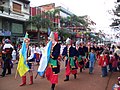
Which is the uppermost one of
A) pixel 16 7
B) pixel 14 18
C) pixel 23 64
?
pixel 16 7

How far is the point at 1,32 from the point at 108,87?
1855cm

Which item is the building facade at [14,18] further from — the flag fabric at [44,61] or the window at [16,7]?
the flag fabric at [44,61]

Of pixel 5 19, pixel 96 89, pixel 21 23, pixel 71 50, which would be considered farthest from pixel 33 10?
pixel 96 89

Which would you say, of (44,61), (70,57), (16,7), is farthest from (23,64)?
(16,7)

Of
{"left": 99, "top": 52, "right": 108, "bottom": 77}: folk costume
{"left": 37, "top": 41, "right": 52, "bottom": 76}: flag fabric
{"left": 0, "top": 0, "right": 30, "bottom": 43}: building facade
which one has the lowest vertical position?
{"left": 99, "top": 52, "right": 108, "bottom": 77}: folk costume

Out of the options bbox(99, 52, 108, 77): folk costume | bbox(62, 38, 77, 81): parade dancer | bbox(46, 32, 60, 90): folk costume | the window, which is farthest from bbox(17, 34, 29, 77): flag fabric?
the window

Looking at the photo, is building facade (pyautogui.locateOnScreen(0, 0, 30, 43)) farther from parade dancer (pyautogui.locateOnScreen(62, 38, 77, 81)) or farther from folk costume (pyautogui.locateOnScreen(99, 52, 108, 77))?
parade dancer (pyautogui.locateOnScreen(62, 38, 77, 81))

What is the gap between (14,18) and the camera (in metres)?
27.3

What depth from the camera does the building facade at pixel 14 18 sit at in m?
25.3

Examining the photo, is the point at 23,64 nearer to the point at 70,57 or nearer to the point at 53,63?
the point at 53,63

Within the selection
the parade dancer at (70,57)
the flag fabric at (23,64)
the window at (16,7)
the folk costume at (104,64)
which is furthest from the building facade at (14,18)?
the flag fabric at (23,64)

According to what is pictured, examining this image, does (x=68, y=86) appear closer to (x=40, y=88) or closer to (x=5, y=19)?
(x=40, y=88)

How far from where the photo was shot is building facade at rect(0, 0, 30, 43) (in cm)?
2533

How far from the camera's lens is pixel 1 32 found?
24453mm
